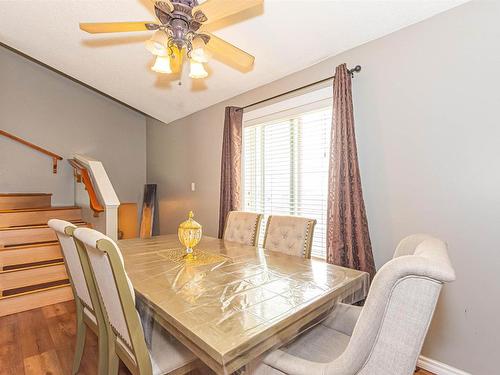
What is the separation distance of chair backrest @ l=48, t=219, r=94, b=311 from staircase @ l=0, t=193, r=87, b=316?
156cm

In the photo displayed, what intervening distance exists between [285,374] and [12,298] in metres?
3.07

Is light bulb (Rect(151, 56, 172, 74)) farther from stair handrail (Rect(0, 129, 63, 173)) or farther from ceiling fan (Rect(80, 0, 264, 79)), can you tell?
stair handrail (Rect(0, 129, 63, 173))

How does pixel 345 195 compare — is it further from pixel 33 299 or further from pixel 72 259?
pixel 33 299

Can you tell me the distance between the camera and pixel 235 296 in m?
1.21

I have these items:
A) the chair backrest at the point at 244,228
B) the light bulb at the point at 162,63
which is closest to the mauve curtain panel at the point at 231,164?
the chair backrest at the point at 244,228

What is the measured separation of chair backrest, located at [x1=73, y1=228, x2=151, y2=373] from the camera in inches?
41.4

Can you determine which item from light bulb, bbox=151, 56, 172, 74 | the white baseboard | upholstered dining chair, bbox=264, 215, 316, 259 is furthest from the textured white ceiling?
the white baseboard

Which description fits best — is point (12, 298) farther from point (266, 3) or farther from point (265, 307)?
point (266, 3)

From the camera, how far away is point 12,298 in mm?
2680

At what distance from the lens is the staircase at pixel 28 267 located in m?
2.73

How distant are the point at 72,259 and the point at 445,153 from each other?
245cm

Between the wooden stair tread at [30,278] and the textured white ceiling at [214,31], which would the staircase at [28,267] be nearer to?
the wooden stair tread at [30,278]

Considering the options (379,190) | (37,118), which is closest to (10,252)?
(37,118)

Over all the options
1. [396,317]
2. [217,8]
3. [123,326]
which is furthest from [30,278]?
[396,317]
